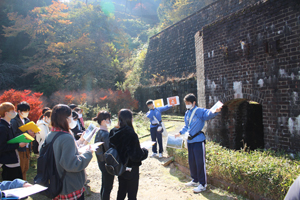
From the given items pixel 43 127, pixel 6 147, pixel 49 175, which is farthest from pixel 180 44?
pixel 49 175

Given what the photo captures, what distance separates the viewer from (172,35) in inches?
735

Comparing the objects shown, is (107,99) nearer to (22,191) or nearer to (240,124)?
(240,124)

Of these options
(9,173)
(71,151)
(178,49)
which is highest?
(178,49)

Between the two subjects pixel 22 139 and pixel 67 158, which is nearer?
pixel 67 158

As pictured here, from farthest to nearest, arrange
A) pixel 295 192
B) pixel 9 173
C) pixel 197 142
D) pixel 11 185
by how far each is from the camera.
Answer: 1. pixel 197 142
2. pixel 9 173
3. pixel 11 185
4. pixel 295 192

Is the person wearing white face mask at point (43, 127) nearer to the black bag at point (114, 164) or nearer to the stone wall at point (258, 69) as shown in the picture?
the black bag at point (114, 164)

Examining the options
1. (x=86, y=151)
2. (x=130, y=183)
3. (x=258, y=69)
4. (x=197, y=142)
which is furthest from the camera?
(x=258, y=69)

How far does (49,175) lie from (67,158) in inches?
11.5

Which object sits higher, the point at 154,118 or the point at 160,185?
the point at 154,118

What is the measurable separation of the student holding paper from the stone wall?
5.35 metres

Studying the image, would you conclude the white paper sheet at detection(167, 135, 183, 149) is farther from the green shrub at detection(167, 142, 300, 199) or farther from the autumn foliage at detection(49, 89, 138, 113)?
the autumn foliage at detection(49, 89, 138, 113)

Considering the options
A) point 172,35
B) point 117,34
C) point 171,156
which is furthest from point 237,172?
point 117,34

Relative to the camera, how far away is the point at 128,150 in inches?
113

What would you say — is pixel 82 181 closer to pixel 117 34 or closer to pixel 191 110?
pixel 191 110
